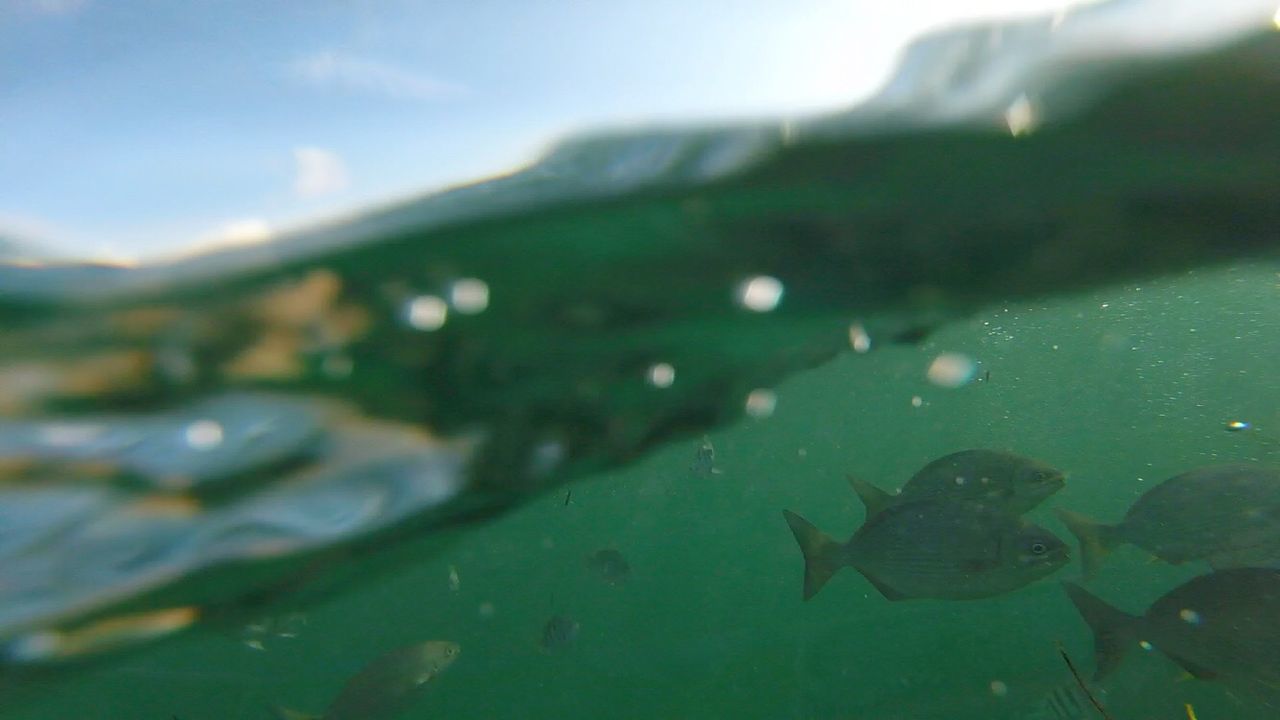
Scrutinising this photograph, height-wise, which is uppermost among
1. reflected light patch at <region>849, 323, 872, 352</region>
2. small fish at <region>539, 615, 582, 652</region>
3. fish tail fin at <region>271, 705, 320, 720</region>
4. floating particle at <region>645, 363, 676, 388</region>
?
floating particle at <region>645, 363, 676, 388</region>

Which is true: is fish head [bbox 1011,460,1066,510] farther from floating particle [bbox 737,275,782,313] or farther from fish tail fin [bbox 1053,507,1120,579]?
floating particle [bbox 737,275,782,313]

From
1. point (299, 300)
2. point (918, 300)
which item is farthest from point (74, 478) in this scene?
point (918, 300)

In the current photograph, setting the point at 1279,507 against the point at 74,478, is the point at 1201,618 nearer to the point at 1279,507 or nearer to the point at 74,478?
the point at 1279,507

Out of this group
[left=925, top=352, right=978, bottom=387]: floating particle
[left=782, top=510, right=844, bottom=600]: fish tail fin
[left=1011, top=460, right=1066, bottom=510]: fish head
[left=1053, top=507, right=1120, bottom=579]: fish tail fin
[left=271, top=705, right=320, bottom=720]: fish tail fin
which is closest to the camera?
[left=1011, top=460, right=1066, bottom=510]: fish head

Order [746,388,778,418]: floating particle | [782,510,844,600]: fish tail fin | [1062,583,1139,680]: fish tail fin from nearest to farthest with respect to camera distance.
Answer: [1062,583,1139,680]: fish tail fin, [782,510,844,600]: fish tail fin, [746,388,778,418]: floating particle

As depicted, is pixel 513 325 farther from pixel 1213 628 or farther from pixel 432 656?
pixel 1213 628

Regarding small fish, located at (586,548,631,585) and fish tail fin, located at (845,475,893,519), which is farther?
small fish, located at (586,548,631,585)

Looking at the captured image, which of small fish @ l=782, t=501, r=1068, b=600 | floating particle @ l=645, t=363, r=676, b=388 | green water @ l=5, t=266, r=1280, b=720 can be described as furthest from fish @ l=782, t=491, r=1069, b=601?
green water @ l=5, t=266, r=1280, b=720

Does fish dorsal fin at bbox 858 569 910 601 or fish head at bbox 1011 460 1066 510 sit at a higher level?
fish head at bbox 1011 460 1066 510
